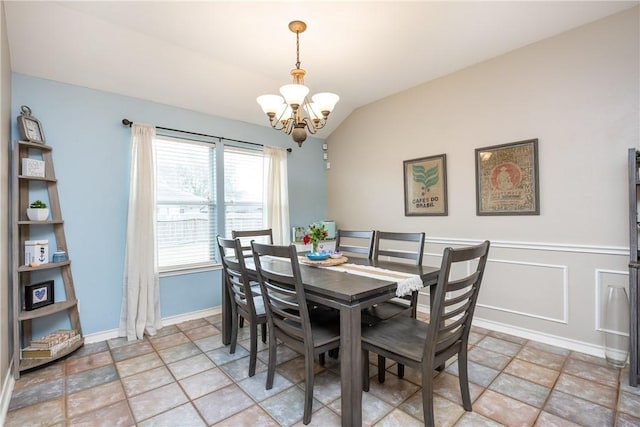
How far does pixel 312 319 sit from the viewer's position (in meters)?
2.11

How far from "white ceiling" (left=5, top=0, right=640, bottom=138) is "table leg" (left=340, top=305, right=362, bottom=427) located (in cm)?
227

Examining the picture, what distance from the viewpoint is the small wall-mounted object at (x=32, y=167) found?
2.41 m


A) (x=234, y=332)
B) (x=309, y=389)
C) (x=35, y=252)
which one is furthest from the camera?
(x=234, y=332)

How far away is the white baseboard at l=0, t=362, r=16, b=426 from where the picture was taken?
70.5 inches

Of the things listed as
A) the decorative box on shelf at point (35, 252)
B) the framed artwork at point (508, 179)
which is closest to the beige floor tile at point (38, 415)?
the decorative box on shelf at point (35, 252)

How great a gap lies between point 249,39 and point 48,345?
3.06m

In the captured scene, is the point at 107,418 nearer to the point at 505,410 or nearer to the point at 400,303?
the point at 400,303

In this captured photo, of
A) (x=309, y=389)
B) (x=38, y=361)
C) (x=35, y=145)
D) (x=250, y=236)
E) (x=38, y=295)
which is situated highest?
(x=35, y=145)

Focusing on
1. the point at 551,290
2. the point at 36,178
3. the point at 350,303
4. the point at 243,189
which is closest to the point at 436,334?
the point at 350,303

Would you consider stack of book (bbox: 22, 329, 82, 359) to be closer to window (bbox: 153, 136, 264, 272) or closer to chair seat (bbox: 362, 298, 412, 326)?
window (bbox: 153, 136, 264, 272)

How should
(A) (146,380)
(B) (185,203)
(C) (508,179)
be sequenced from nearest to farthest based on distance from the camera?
(A) (146,380) < (C) (508,179) < (B) (185,203)

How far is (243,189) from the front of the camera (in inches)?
155

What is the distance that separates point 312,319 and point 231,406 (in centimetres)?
73

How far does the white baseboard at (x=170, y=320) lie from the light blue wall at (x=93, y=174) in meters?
0.05
